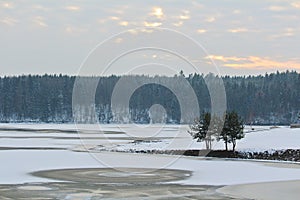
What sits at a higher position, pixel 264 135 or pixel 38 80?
→ pixel 38 80

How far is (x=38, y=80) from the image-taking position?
7347 inches

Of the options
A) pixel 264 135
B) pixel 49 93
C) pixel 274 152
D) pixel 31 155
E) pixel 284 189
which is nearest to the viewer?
pixel 284 189

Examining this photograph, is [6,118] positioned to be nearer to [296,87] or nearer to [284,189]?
[296,87]

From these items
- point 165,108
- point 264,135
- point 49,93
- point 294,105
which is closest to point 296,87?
point 294,105

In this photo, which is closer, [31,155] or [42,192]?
[42,192]

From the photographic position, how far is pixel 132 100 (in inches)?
6152

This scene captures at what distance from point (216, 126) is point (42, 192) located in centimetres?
2867

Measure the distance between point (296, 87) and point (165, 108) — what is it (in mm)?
46577

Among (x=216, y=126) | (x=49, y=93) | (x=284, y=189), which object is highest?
(x=49, y=93)

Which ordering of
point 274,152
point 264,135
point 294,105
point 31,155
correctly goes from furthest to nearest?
1. point 294,105
2. point 264,135
3. point 274,152
4. point 31,155

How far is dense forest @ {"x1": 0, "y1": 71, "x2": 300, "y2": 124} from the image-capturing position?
161 meters

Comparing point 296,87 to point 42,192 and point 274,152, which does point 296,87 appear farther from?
point 42,192

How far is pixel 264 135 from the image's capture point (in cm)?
6084

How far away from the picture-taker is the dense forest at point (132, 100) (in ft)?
529
